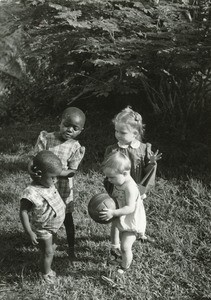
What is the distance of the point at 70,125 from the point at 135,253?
1.60m

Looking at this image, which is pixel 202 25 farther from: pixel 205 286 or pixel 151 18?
pixel 205 286

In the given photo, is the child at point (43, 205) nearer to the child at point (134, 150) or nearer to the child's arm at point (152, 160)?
the child at point (134, 150)

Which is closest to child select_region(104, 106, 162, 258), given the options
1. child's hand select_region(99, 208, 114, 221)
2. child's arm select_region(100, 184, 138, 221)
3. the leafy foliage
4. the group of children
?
the group of children

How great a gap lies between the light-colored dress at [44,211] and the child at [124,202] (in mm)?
422

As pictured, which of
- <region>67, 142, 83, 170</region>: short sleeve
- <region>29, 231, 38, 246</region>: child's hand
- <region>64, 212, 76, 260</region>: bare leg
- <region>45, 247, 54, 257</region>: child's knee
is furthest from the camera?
<region>64, 212, 76, 260</region>: bare leg

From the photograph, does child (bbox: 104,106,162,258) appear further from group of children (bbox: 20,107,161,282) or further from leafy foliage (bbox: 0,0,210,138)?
leafy foliage (bbox: 0,0,210,138)

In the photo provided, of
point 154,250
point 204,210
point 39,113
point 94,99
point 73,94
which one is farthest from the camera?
point 39,113

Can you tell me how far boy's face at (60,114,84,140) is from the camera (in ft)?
12.2

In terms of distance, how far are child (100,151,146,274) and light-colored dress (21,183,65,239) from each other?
0.42 meters

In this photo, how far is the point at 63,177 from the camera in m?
3.86

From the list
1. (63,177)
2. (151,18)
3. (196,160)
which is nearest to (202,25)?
(151,18)

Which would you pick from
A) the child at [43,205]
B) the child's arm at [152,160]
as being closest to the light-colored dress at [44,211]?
the child at [43,205]

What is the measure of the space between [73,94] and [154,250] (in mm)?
4788

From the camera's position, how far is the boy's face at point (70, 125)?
3715 millimetres
